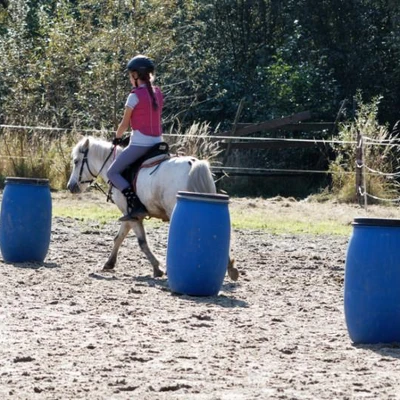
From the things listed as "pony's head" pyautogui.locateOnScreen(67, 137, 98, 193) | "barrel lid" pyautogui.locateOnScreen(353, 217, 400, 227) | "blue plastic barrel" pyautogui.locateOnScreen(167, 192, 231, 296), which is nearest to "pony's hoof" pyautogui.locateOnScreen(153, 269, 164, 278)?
"blue plastic barrel" pyautogui.locateOnScreen(167, 192, 231, 296)

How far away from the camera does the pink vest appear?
10.8 meters

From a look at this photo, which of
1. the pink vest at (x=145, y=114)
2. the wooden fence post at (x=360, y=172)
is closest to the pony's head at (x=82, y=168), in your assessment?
the pink vest at (x=145, y=114)

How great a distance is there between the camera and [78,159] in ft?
40.1

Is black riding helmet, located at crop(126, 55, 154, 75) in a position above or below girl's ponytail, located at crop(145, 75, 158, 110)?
above

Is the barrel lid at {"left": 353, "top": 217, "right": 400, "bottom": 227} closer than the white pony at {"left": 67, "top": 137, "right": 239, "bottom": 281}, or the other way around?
the barrel lid at {"left": 353, "top": 217, "right": 400, "bottom": 227}

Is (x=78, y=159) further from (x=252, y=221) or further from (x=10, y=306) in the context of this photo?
(x=252, y=221)

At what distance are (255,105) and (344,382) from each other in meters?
22.4

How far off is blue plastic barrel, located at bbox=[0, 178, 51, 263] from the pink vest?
138 cm

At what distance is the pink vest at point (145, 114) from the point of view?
10.8 m

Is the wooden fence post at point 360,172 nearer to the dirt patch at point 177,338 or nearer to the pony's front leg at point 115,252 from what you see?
the dirt patch at point 177,338

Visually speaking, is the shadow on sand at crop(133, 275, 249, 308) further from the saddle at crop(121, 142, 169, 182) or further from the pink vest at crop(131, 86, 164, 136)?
the pink vest at crop(131, 86, 164, 136)

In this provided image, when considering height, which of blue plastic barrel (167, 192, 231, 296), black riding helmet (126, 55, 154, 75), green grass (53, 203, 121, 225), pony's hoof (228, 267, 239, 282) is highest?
black riding helmet (126, 55, 154, 75)

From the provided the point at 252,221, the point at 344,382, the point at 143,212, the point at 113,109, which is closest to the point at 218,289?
the point at 143,212

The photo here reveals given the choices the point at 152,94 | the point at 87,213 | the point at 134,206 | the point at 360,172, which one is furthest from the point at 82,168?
the point at 360,172
